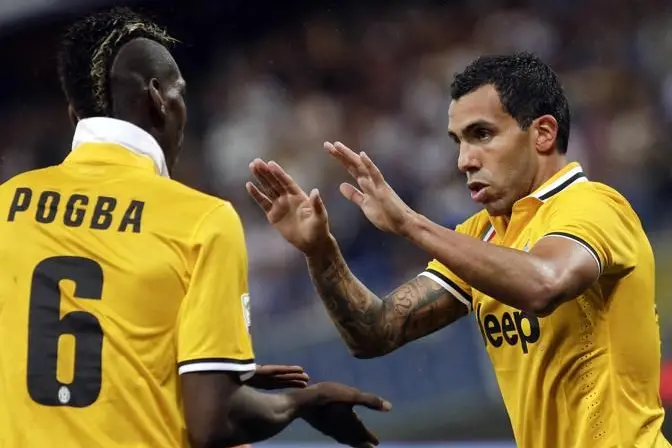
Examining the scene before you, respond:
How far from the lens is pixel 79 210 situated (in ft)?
8.07

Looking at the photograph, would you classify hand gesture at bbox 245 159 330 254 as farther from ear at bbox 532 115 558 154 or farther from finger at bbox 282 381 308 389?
ear at bbox 532 115 558 154

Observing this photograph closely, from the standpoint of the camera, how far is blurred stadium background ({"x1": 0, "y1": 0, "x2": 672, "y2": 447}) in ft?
22.1

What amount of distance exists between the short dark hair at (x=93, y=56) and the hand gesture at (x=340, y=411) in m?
0.82

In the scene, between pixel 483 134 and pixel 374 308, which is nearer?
pixel 483 134

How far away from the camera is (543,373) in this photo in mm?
3084

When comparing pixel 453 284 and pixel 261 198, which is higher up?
pixel 261 198

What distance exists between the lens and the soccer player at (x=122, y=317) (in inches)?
93.4

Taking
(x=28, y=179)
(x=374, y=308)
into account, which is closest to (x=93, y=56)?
(x=28, y=179)

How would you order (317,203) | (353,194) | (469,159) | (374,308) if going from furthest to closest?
(374,308) < (469,159) < (317,203) < (353,194)

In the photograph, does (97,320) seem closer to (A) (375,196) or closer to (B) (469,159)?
(A) (375,196)

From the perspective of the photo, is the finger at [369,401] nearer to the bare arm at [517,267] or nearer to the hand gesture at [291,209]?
the bare arm at [517,267]

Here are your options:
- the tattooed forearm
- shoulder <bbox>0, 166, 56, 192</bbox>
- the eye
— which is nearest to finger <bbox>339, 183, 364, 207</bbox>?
the tattooed forearm

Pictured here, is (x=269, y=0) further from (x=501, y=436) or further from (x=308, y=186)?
(x=501, y=436)

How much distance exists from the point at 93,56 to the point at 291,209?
2.59ft
